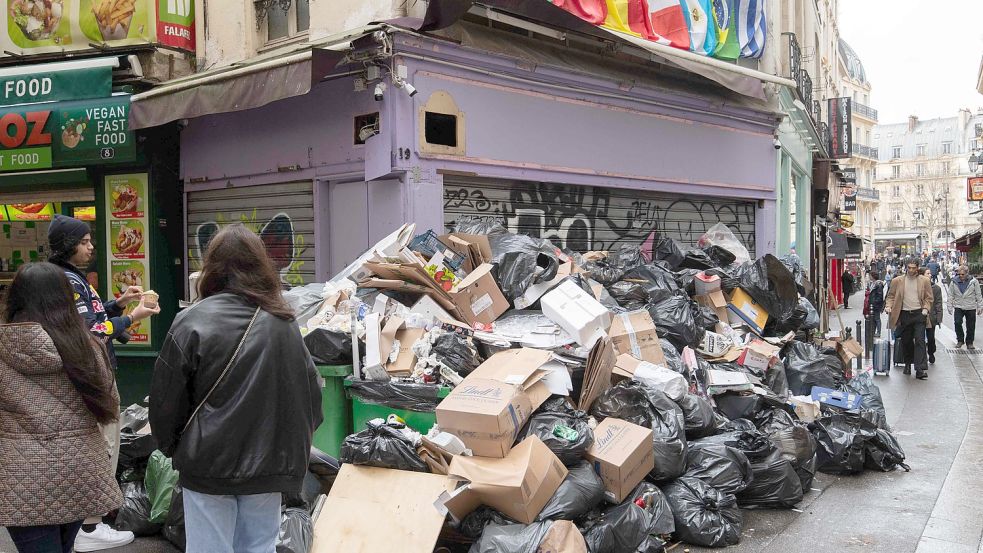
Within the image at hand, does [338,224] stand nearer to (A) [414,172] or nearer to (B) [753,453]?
(A) [414,172]

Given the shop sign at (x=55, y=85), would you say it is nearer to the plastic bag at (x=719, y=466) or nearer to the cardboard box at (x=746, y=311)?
the cardboard box at (x=746, y=311)

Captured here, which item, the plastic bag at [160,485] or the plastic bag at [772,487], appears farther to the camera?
the plastic bag at [772,487]

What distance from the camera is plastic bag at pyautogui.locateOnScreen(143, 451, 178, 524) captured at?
4.74 metres

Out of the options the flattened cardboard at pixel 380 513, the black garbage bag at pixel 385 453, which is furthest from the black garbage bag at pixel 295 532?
the black garbage bag at pixel 385 453

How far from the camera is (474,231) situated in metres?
7.29

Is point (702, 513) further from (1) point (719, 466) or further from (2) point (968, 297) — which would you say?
(2) point (968, 297)

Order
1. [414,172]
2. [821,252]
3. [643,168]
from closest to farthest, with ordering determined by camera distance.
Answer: [414,172] < [643,168] < [821,252]

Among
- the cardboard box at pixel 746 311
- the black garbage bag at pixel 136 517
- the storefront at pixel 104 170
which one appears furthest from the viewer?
the storefront at pixel 104 170

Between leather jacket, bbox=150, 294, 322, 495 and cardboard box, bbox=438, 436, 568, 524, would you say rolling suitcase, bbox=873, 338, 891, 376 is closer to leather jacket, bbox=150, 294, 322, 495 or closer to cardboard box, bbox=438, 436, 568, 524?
cardboard box, bbox=438, 436, 568, 524

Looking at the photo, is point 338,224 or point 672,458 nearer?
point 672,458

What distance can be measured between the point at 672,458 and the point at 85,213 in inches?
292

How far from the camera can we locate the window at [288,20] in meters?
8.45

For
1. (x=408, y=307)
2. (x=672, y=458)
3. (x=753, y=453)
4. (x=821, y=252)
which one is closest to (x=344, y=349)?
(x=408, y=307)

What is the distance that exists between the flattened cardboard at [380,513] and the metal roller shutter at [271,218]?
421 centimetres
